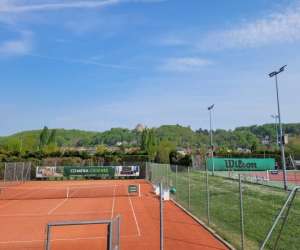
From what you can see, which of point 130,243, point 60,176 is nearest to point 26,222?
point 130,243

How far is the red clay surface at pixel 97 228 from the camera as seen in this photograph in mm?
13062

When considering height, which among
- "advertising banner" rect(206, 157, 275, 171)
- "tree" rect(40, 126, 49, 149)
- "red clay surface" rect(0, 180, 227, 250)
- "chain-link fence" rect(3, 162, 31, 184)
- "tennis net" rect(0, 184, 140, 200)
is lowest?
"red clay surface" rect(0, 180, 227, 250)

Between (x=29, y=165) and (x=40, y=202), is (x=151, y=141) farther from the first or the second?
(x=40, y=202)

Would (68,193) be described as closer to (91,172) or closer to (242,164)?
(91,172)

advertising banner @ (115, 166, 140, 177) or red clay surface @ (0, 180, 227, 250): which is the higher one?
advertising banner @ (115, 166, 140, 177)

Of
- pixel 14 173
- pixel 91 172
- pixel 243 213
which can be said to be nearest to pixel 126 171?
pixel 91 172

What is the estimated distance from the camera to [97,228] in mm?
16141

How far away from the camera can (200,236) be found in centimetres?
1385

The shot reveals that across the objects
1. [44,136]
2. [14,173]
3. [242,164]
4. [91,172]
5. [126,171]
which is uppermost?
[44,136]

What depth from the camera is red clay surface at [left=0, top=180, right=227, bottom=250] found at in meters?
13.1

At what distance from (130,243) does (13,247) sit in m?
4.03

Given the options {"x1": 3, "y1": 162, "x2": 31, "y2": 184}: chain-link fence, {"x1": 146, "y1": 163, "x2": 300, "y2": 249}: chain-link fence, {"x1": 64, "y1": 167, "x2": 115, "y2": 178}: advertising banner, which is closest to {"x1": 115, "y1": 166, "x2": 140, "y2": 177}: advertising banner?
{"x1": 64, "y1": 167, "x2": 115, "y2": 178}: advertising banner

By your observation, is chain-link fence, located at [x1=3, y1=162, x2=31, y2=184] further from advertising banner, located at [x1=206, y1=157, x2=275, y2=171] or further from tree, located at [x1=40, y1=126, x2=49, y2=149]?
Answer: tree, located at [x1=40, y1=126, x2=49, y2=149]

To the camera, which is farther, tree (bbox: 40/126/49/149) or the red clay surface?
tree (bbox: 40/126/49/149)
